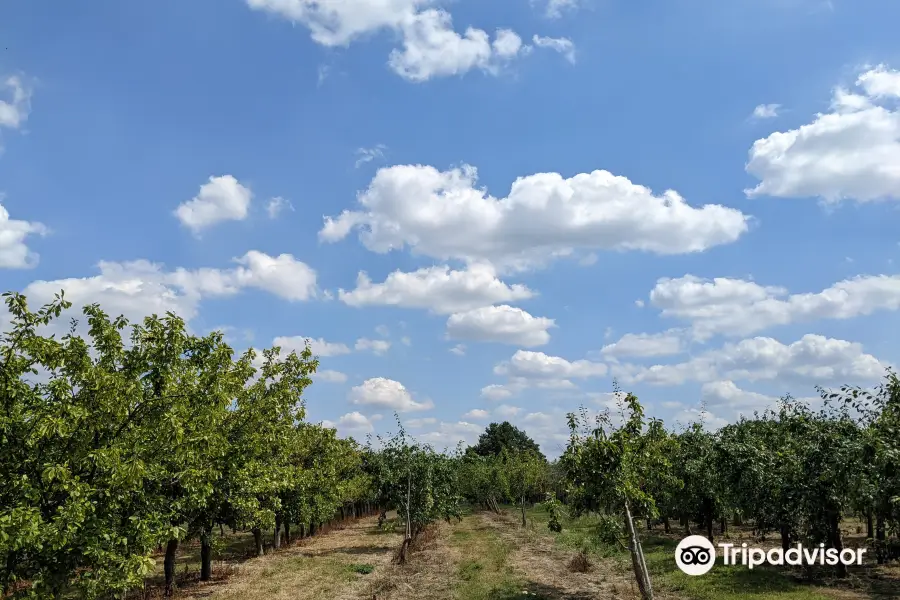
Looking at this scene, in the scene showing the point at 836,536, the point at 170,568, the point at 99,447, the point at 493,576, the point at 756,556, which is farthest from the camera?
the point at 756,556

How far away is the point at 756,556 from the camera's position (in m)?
27.1

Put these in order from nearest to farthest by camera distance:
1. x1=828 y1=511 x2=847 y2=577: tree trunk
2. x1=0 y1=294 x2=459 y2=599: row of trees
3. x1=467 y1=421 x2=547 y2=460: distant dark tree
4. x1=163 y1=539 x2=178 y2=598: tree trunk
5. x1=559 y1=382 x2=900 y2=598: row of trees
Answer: x1=0 y1=294 x2=459 y2=599: row of trees
x1=559 y1=382 x2=900 y2=598: row of trees
x1=828 y1=511 x2=847 y2=577: tree trunk
x1=163 y1=539 x2=178 y2=598: tree trunk
x1=467 y1=421 x2=547 y2=460: distant dark tree

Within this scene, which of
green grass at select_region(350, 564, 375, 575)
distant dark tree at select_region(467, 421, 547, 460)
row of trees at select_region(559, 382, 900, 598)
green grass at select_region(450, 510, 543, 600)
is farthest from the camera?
distant dark tree at select_region(467, 421, 547, 460)

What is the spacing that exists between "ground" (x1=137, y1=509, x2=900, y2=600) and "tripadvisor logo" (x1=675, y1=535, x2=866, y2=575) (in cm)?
73

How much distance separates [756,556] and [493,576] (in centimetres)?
1287

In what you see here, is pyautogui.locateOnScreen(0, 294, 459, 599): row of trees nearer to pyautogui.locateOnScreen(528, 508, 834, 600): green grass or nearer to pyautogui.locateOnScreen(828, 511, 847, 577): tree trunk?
pyautogui.locateOnScreen(528, 508, 834, 600): green grass

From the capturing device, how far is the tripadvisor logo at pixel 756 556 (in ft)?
74.8

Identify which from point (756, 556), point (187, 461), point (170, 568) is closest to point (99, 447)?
point (187, 461)

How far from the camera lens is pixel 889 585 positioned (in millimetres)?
20781

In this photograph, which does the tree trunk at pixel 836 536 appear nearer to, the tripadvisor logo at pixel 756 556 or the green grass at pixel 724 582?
the tripadvisor logo at pixel 756 556

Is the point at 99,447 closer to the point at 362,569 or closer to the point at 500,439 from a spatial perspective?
the point at 362,569

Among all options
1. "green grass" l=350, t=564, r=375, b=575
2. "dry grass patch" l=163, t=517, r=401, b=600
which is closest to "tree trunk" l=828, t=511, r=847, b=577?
"dry grass patch" l=163, t=517, r=401, b=600

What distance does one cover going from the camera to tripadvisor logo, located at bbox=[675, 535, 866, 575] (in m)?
22.8

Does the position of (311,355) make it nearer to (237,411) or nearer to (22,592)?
(237,411)
